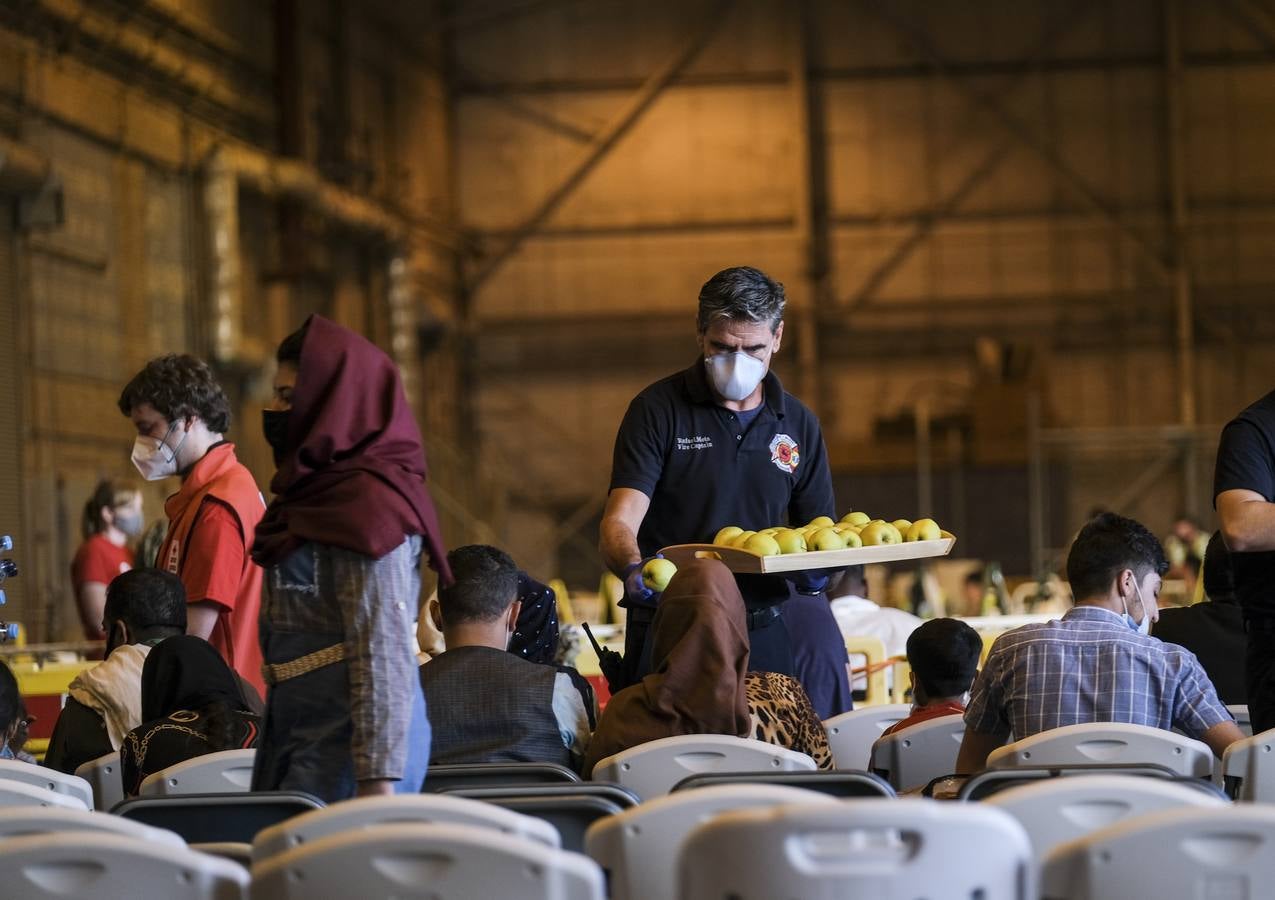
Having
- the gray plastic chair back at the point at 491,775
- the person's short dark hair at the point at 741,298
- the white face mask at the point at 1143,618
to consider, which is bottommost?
the gray plastic chair back at the point at 491,775

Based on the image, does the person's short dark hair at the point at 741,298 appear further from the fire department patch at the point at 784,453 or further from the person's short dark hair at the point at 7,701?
the person's short dark hair at the point at 7,701

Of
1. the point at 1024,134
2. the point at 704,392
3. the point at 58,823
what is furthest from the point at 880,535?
the point at 1024,134

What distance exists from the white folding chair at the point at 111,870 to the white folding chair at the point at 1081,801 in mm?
993

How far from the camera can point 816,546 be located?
12.3 ft

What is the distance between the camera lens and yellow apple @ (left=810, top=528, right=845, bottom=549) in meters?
3.75

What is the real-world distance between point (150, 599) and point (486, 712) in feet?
3.43

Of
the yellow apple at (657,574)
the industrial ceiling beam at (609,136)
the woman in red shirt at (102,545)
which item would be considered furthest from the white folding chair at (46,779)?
the industrial ceiling beam at (609,136)

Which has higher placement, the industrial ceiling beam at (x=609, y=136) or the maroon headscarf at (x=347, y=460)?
the industrial ceiling beam at (x=609, y=136)

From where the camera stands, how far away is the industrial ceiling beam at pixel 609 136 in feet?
59.9

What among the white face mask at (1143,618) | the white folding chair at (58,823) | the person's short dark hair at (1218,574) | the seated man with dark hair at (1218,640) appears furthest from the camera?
the person's short dark hair at (1218,574)

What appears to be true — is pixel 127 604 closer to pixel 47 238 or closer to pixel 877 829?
pixel 877 829

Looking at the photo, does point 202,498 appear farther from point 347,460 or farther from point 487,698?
point 347,460

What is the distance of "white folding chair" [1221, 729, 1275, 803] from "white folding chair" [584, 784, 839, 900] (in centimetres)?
98

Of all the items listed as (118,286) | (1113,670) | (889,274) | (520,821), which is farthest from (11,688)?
(889,274)
